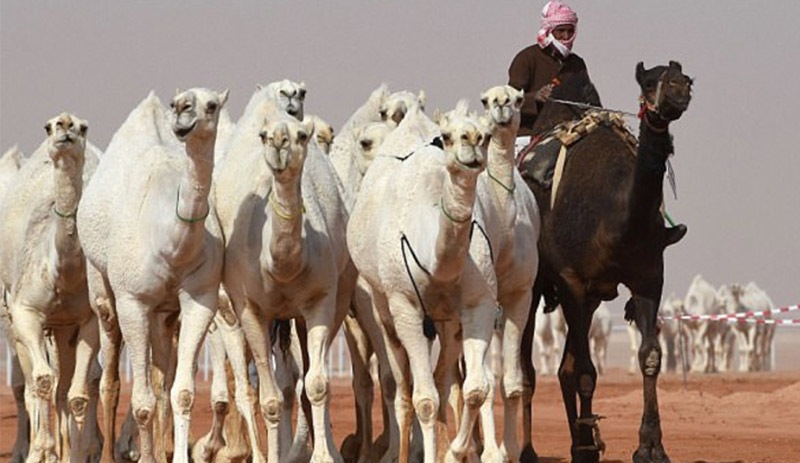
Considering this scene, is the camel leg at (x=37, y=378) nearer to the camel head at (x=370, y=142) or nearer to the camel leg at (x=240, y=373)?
the camel leg at (x=240, y=373)

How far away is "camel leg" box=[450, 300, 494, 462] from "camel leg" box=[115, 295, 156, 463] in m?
1.96

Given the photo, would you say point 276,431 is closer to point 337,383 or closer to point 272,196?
point 272,196

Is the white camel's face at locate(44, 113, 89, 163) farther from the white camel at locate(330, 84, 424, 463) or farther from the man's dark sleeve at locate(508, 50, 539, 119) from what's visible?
the man's dark sleeve at locate(508, 50, 539, 119)

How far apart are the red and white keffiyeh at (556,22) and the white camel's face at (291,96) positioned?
8.37 feet

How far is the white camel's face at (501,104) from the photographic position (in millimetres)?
14586

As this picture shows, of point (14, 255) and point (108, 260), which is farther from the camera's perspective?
point (14, 255)

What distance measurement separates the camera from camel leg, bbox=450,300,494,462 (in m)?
13.5

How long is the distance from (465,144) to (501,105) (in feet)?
4.98

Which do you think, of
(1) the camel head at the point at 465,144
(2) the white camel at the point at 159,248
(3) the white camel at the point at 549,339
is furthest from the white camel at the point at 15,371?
(3) the white camel at the point at 549,339

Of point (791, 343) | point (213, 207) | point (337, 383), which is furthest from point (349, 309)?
point (791, 343)

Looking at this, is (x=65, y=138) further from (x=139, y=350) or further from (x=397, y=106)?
(x=397, y=106)

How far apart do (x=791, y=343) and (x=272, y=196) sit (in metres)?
63.2

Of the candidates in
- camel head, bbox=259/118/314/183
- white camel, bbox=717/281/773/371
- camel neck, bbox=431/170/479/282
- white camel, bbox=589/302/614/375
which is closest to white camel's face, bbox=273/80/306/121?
camel head, bbox=259/118/314/183

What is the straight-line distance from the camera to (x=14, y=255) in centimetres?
1680
